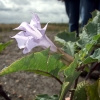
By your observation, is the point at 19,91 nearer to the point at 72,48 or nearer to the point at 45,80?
the point at 45,80

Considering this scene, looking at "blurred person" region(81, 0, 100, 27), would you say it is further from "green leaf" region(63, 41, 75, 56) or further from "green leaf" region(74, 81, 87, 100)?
"green leaf" region(74, 81, 87, 100)

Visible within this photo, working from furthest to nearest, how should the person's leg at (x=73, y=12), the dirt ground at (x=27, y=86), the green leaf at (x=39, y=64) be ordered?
1. the person's leg at (x=73, y=12)
2. the dirt ground at (x=27, y=86)
3. the green leaf at (x=39, y=64)

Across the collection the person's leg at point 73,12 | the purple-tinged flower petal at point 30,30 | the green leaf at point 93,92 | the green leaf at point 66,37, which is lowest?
the person's leg at point 73,12

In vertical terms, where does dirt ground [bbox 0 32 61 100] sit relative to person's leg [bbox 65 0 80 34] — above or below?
below

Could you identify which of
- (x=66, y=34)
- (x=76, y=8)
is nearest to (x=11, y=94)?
(x=76, y=8)

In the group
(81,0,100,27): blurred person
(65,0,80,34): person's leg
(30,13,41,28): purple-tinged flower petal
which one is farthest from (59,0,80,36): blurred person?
(30,13,41,28): purple-tinged flower petal

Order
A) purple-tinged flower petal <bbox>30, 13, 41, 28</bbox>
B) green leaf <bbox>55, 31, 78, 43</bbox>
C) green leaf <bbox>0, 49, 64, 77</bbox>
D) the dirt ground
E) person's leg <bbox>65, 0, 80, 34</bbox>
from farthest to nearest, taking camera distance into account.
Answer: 1. person's leg <bbox>65, 0, 80, 34</bbox>
2. the dirt ground
3. green leaf <bbox>55, 31, 78, 43</bbox>
4. purple-tinged flower petal <bbox>30, 13, 41, 28</bbox>
5. green leaf <bbox>0, 49, 64, 77</bbox>

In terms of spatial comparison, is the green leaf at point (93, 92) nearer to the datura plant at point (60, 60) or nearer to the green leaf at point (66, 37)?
the datura plant at point (60, 60)

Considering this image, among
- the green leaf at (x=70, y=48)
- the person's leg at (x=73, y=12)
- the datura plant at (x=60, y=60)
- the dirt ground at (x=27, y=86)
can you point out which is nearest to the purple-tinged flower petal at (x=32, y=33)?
the datura plant at (x=60, y=60)

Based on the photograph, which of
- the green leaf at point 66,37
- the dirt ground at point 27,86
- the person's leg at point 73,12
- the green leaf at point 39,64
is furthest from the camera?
the person's leg at point 73,12
